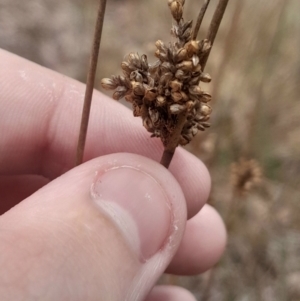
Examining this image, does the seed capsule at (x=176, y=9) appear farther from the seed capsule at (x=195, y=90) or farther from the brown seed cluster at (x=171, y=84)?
the seed capsule at (x=195, y=90)

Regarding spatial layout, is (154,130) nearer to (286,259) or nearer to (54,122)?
(54,122)

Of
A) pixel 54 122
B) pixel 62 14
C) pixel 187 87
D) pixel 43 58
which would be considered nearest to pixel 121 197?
pixel 187 87

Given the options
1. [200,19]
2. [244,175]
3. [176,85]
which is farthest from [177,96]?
[244,175]

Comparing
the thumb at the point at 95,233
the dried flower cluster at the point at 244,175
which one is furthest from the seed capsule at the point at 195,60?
the dried flower cluster at the point at 244,175

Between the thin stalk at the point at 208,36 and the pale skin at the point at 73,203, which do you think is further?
the pale skin at the point at 73,203

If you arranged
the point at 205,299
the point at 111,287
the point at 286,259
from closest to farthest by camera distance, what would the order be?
1. the point at 111,287
2. the point at 205,299
3. the point at 286,259

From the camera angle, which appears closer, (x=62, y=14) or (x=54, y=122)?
(x=54, y=122)

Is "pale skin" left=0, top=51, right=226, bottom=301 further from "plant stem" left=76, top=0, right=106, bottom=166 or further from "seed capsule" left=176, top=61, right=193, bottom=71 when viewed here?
"seed capsule" left=176, top=61, right=193, bottom=71

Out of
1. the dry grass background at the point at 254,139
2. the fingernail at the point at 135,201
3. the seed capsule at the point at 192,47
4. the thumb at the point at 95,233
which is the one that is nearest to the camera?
the seed capsule at the point at 192,47
